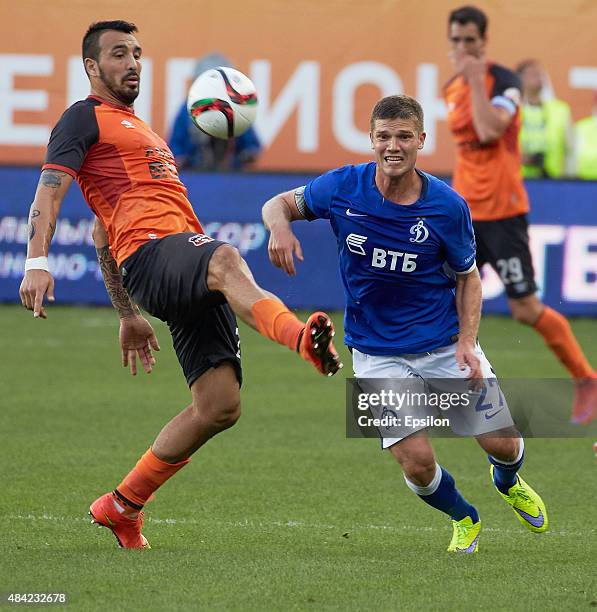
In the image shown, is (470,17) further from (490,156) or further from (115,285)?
(115,285)

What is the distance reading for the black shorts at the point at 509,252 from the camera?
389 inches

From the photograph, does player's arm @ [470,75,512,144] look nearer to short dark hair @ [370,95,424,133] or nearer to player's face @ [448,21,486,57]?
player's face @ [448,21,486,57]

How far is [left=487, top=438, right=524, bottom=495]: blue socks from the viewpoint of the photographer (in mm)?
6348

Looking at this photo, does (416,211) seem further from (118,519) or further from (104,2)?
(104,2)

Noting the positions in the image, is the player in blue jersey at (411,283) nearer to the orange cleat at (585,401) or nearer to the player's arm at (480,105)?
the orange cleat at (585,401)

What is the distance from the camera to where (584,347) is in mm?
12984

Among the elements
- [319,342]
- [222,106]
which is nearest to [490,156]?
[222,106]

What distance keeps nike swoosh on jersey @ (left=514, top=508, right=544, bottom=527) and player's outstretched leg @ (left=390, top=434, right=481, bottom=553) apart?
326 mm

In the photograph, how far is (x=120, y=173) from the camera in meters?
6.14

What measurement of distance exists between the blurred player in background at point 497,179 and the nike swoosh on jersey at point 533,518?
3142 millimetres

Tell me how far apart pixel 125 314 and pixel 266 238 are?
8.43m

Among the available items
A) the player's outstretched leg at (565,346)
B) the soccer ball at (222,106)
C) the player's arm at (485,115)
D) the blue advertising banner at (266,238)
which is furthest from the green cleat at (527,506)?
the blue advertising banner at (266,238)

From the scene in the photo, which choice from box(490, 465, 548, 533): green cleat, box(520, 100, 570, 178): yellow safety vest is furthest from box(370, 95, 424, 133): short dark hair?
box(520, 100, 570, 178): yellow safety vest

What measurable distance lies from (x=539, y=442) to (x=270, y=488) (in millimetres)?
2372
